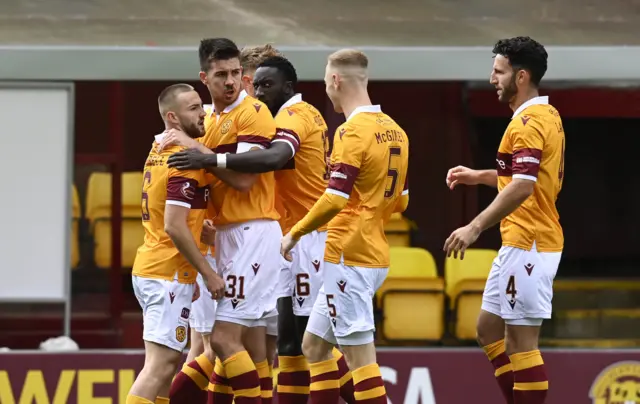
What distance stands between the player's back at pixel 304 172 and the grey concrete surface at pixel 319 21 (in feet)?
5.56

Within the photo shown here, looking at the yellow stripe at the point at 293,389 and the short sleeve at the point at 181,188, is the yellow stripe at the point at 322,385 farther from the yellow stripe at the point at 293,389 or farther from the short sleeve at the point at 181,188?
the short sleeve at the point at 181,188

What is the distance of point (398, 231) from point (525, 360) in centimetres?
196

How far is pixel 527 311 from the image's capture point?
733cm

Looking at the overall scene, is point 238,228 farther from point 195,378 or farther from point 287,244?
point 195,378

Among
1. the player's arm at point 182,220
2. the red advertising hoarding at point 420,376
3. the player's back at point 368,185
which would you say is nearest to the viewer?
the player's arm at point 182,220

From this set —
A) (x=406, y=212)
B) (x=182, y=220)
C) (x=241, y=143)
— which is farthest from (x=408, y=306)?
(x=182, y=220)

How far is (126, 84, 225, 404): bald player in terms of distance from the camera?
6.84m

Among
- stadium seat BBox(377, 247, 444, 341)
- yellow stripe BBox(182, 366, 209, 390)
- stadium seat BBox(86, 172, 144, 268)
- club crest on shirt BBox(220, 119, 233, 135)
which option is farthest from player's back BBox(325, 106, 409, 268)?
stadium seat BBox(86, 172, 144, 268)

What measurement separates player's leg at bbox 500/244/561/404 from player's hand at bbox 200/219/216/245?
150 cm

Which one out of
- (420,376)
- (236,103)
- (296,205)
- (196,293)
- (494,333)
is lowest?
(420,376)

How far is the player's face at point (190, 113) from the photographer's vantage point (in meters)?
7.03

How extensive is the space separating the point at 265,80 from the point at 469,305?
228 centimetres

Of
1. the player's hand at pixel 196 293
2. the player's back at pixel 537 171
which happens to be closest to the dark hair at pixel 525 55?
the player's back at pixel 537 171

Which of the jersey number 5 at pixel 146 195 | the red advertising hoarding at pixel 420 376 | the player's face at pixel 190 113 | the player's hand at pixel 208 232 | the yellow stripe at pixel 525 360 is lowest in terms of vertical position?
the red advertising hoarding at pixel 420 376
